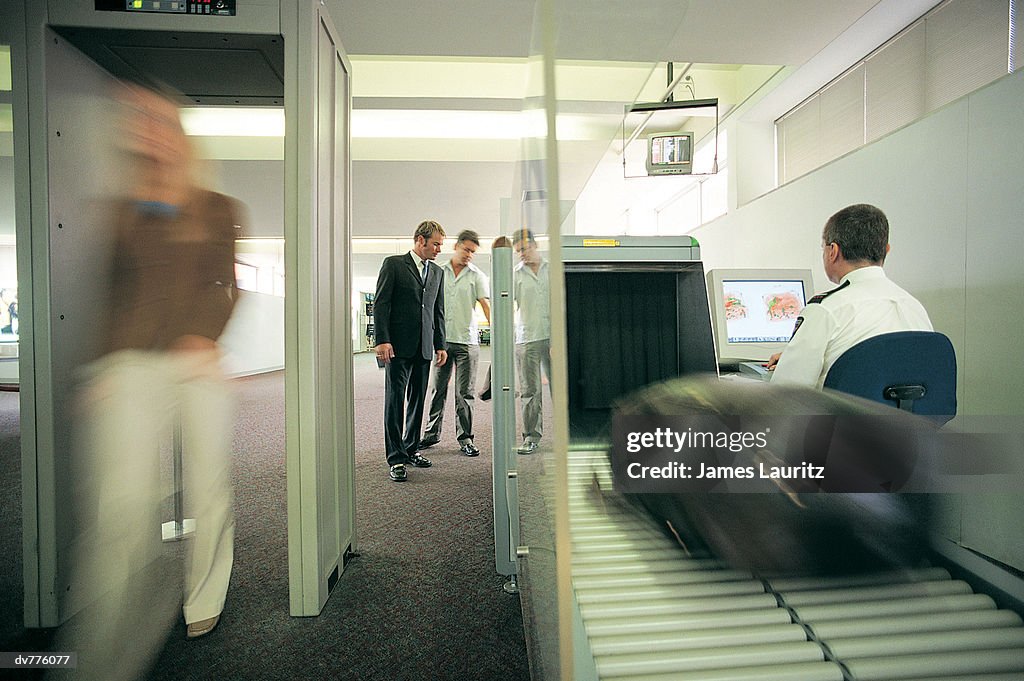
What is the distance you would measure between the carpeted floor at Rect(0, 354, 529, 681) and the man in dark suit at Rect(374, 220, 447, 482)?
0.86 ft

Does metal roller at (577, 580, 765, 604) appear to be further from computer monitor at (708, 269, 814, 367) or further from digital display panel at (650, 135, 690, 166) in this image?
digital display panel at (650, 135, 690, 166)

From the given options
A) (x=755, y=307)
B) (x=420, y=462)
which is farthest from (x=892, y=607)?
(x=420, y=462)

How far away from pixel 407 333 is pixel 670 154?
4.83 ft

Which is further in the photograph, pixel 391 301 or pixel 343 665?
pixel 391 301

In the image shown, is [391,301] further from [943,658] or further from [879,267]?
[943,658]

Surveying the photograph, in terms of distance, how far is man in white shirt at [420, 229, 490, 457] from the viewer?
276cm

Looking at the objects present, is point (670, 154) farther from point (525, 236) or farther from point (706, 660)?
point (706, 660)

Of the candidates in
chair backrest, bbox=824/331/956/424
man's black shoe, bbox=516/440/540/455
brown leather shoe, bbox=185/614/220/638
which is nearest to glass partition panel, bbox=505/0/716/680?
man's black shoe, bbox=516/440/540/455

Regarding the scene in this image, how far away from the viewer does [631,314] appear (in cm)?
143

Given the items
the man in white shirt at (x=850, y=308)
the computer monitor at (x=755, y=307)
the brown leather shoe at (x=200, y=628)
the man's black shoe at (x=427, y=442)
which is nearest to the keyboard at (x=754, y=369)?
the computer monitor at (x=755, y=307)

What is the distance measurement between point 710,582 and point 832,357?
484 mm

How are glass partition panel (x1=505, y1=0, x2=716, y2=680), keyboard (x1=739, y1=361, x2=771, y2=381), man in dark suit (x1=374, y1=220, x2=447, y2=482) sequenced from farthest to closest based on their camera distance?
1. man in dark suit (x1=374, y1=220, x2=447, y2=482)
2. keyboard (x1=739, y1=361, x2=771, y2=381)
3. glass partition panel (x1=505, y1=0, x2=716, y2=680)

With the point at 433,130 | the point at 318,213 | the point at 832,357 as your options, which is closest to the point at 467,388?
the point at 318,213

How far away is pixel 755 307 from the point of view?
1.88m
